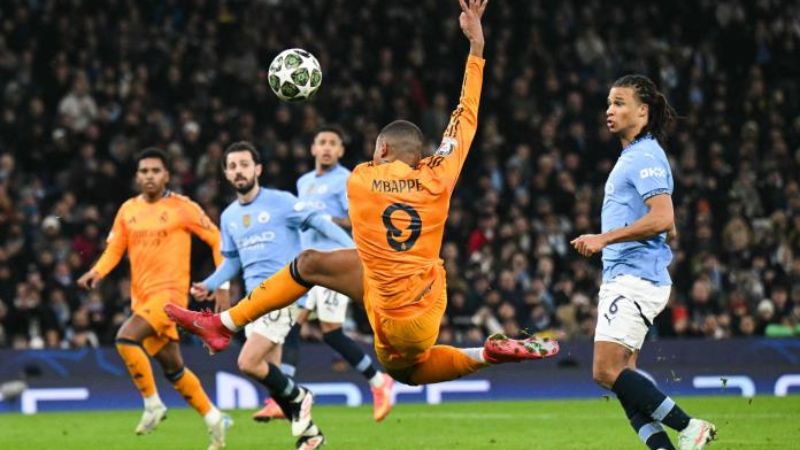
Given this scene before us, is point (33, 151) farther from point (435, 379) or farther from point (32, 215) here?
point (435, 379)

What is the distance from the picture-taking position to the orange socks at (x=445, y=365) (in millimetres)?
8500

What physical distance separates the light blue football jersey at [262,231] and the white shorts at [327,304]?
185cm

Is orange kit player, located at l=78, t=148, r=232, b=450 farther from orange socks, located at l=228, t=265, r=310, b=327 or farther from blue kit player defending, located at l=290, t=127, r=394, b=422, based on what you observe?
orange socks, located at l=228, t=265, r=310, b=327

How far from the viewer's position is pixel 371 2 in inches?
922

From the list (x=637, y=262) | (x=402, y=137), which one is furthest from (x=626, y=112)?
(x=402, y=137)

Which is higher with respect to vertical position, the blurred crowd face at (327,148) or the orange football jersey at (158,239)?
the blurred crowd face at (327,148)

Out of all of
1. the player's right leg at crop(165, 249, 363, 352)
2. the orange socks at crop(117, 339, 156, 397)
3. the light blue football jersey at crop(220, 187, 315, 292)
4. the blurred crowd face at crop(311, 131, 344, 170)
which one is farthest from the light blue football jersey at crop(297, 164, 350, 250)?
the player's right leg at crop(165, 249, 363, 352)

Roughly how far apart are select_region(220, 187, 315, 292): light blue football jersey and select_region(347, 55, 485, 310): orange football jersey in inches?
119

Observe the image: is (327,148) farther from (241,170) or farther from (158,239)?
(241,170)

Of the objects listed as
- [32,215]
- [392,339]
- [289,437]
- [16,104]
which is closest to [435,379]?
[392,339]

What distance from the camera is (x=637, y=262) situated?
8203 millimetres

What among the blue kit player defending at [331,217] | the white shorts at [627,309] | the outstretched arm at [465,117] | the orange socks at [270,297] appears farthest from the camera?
the blue kit player defending at [331,217]

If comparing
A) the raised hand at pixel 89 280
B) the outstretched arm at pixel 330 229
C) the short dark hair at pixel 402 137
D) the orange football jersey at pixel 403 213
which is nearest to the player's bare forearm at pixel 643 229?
the orange football jersey at pixel 403 213

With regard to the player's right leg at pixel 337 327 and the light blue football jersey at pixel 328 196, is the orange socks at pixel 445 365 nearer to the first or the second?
the player's right leg at pixel 337 327
